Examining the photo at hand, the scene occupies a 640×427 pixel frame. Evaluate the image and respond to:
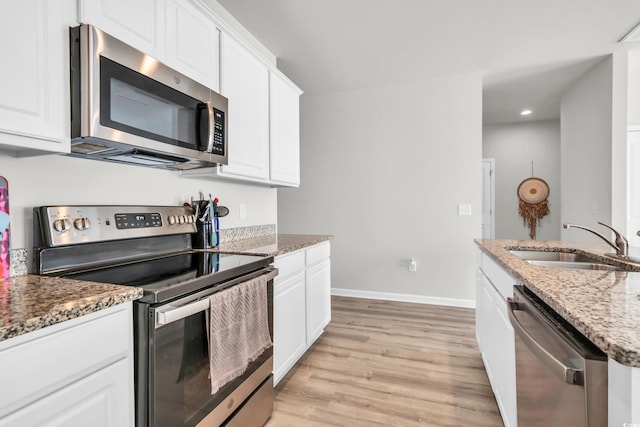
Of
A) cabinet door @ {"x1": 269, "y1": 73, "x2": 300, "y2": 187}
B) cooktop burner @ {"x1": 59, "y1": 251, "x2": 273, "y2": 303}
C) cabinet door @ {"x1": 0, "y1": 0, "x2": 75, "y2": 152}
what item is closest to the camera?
cabinet door @ {"x1": 0, "y1": 0, "x2": 75, "y2": 152}

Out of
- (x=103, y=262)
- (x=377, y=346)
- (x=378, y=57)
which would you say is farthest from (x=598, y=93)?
(x=103, y=262)

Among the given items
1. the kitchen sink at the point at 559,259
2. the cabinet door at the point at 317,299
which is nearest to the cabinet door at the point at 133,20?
the cabinet door at the point at 317,299

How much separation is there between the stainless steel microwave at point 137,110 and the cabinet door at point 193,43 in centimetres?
9

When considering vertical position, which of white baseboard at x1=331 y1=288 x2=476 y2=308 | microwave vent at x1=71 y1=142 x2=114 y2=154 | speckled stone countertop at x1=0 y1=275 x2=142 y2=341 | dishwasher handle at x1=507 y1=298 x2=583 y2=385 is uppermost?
microwave vent at x1=71 y1=142 x2=114 y2=154

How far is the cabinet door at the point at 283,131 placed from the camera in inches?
98.9

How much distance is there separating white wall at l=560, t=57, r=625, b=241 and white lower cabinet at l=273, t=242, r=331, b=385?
290 centimetres

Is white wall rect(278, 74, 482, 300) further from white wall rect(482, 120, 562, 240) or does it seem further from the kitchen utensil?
white wall rect(482, 120, 562, 240)

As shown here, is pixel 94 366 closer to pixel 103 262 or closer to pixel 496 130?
pixel 103 262

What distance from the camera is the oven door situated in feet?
3.29

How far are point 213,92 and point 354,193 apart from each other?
102 inches

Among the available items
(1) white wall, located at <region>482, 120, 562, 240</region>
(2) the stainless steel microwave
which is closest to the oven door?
(2) the stainless steel microwave

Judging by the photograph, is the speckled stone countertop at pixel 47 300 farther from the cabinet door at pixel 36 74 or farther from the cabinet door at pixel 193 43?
the cabinet door at pixel 193 43

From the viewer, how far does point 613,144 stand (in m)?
3.15

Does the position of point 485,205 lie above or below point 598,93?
below
